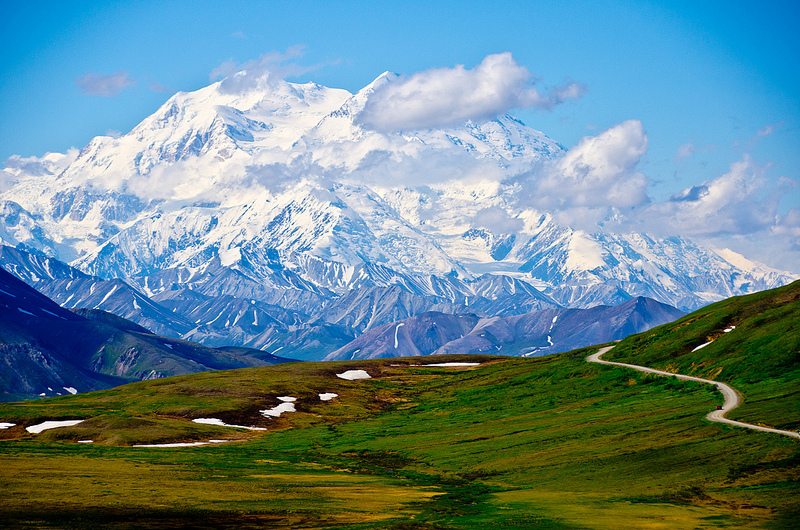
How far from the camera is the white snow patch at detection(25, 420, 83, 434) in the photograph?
147125 millimetres

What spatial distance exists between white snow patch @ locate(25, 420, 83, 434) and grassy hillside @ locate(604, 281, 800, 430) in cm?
12363

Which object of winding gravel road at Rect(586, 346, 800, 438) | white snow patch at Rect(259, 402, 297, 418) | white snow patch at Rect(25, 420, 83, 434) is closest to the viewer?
winding gravel road at Rect(586, 346, 800, 438)

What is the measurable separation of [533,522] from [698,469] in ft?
85.9

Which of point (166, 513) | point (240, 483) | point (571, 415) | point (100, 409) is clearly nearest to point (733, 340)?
point (571, 415)

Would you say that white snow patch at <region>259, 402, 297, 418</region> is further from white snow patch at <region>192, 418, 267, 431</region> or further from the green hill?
white snow patch at <region>192, 418, 267, 431</region>

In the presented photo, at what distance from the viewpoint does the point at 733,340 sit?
507 ft

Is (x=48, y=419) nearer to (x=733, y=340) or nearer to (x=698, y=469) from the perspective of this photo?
(x=698, y=469)

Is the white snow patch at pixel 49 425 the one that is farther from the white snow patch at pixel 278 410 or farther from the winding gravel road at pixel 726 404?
the winding gravel road at pixel 726 404

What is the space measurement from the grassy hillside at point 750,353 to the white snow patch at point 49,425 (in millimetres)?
123629

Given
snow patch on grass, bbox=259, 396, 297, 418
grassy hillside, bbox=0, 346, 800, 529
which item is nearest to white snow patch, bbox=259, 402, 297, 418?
snow patch on grass, bbox=259, 396, 297, 418

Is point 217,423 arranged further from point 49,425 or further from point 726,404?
point 726,404

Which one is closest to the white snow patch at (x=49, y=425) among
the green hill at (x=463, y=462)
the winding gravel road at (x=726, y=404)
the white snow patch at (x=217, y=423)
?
the green hill at (x=463, y=462)

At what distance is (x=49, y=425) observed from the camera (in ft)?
498

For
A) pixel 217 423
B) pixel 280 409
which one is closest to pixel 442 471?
pixel 217 423
